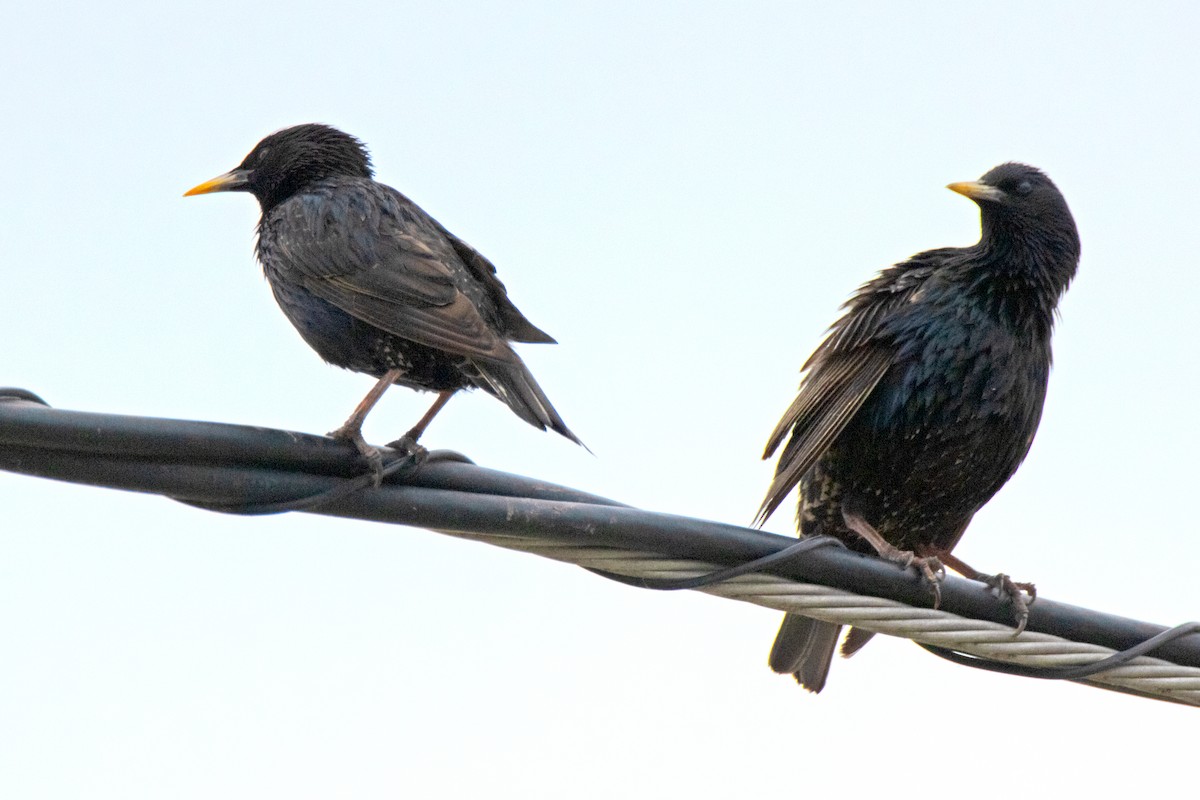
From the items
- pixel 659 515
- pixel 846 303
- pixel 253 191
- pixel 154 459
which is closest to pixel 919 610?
pixel 659 515

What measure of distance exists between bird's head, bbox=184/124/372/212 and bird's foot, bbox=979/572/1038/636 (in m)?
2.54

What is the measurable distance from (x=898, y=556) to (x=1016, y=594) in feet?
2.24

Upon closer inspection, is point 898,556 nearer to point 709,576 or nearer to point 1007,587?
point 1007,587

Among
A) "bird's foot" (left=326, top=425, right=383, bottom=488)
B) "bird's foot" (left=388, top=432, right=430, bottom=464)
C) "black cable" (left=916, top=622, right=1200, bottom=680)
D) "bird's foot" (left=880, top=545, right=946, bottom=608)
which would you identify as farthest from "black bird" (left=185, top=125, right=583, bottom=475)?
"black cable" (left=916, top=622, right=1200, bottom=680)

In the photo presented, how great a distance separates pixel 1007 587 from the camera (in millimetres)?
4055

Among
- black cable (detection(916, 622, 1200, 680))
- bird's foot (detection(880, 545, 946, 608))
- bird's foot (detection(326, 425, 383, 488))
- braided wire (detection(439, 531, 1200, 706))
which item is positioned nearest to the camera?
→ bird's foot (detection(326, 425, 383, 488))

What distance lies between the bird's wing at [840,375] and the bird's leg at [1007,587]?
0.63 meters

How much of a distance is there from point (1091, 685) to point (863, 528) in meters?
1.43

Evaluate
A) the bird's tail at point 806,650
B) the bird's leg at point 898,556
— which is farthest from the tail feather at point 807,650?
the bird's leg at point 898,556

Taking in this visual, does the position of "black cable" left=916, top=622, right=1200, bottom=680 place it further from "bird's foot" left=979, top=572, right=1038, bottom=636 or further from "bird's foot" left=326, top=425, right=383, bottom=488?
"bird's foot" left=326, top=425, right=383, bottom=488

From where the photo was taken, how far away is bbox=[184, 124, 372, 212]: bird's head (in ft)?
17.3

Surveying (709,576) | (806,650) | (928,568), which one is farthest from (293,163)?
(709,576)

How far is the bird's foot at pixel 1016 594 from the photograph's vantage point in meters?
3.62

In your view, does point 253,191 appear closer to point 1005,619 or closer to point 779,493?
point 779,493
